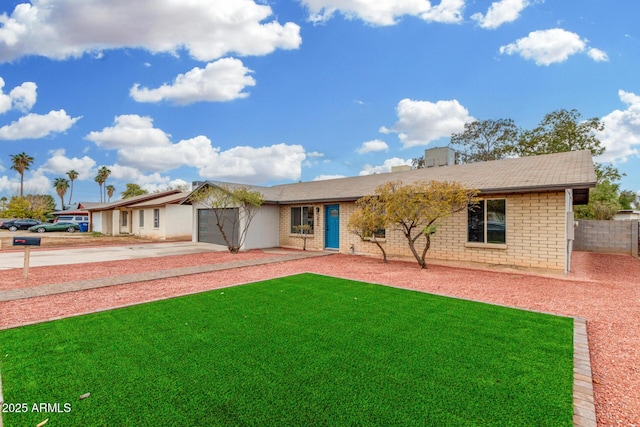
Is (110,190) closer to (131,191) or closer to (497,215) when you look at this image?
(131,191)

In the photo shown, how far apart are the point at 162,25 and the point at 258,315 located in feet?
35.3

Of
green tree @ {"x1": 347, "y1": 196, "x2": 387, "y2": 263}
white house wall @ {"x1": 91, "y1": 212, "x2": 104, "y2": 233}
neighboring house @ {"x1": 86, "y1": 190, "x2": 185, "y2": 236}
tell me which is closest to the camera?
green tree @ {"x1": 347, "y1": 196, "x2": 387, "y2": 263}

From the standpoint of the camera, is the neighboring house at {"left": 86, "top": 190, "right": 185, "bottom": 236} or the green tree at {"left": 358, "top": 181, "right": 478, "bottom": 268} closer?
the green tree at {"left": 358, "top": 181, "right": 478, "bottom": 268}

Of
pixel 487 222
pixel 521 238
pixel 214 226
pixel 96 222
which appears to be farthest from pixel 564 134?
pixel 96 222

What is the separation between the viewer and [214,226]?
1773 centimetres

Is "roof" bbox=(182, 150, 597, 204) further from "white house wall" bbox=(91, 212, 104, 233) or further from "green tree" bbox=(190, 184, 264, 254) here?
"white house wall" bbox=(91, 212, 104, 233)

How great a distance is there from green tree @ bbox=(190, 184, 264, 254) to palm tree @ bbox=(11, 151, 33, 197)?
184 feet

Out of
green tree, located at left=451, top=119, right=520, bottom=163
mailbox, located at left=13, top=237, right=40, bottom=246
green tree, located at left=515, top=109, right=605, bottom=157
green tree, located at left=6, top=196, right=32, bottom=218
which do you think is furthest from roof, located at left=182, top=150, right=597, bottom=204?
Answer: green tree, located at left=6, top=196, right=32, bottom=218

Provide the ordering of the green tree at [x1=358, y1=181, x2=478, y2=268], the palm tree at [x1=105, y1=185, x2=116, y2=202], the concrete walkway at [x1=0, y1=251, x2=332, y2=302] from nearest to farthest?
the concrete walkway at [x1=0, y1=251, x2=332, y2=302], the green tree at [x1=358, y1=181, x2=478, y2=268], the palm tree at [x1=105, y1=185, x2=116, y2=202]

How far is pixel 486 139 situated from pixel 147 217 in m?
30.3

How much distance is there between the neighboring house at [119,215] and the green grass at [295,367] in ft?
66.6

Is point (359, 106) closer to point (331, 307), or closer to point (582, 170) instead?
point (582, 170)

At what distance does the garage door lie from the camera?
52.2 ft

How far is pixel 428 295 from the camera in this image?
22.0ft
